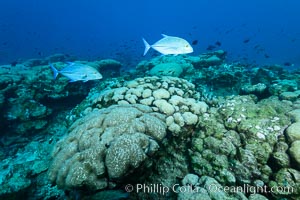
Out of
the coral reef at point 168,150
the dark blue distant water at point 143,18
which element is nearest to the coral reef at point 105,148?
the coral reef at point 168,150

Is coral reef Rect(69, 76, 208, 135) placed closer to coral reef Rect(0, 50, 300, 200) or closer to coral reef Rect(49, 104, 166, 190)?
coral reef Rect(0, 50, 300, 200)

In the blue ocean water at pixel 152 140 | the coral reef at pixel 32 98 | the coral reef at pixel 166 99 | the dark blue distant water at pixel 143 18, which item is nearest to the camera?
the blue ocean water at pixel 152 140

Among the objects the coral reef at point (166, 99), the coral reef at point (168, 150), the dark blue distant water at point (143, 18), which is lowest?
the coral reef at point (168, 150)

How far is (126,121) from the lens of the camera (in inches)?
161

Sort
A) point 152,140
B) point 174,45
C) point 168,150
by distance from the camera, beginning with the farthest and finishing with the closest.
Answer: point 174,45 < point 168,150 < point 152,140

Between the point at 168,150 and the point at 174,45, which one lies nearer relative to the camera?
the point at 168,150

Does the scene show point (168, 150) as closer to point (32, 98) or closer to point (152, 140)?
point (152, 140)

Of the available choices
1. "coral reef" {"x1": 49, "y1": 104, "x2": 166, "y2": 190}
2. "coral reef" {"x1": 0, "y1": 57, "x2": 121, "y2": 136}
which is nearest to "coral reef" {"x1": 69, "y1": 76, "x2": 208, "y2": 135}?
"coral reef" {"x1": 49, "y1": 104, "x2": 166, "y2": 190}

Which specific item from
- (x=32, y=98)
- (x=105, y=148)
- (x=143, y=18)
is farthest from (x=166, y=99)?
(x=143, y=18)

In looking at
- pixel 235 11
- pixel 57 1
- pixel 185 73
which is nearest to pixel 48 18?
pixel 57 1

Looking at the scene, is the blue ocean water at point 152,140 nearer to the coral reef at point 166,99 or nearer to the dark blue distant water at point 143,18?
the coral reef at point 166,99

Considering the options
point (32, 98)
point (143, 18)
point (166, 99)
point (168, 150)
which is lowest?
point (168, 150)

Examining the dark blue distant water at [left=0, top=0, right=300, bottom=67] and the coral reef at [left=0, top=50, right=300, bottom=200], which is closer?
the coral reef at [left=0, top=50, right=300, bottom=200]

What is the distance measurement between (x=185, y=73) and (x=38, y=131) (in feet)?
21.2
